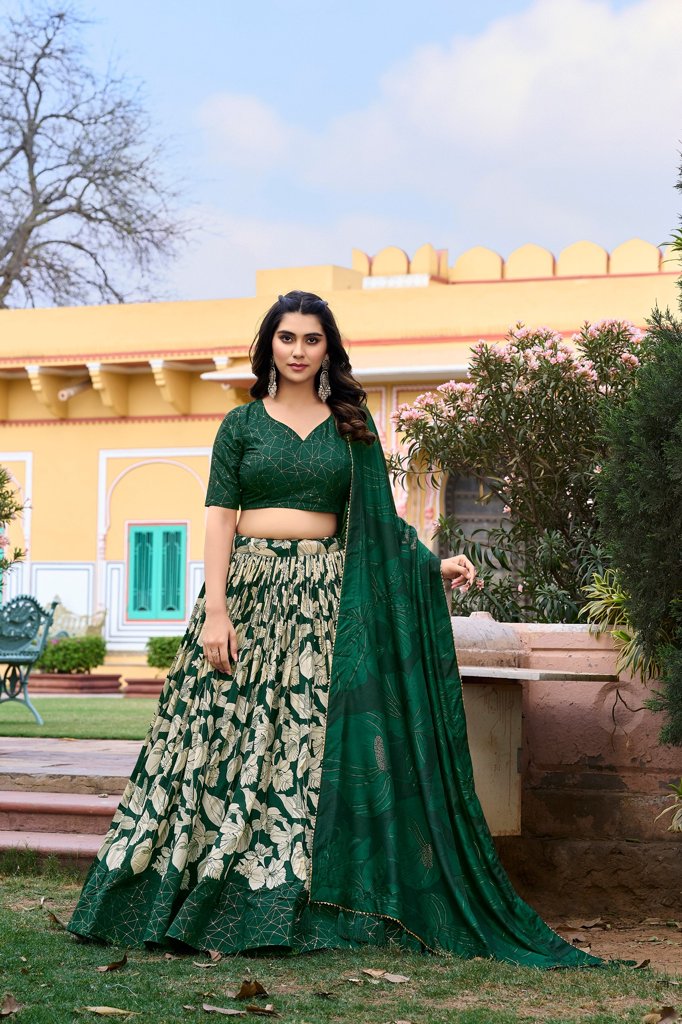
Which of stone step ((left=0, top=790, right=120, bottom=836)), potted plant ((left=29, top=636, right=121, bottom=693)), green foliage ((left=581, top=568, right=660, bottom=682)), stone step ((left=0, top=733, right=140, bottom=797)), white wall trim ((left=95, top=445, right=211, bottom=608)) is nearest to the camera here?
green foliage ((left=581, top=568, right=660, bottom=682))

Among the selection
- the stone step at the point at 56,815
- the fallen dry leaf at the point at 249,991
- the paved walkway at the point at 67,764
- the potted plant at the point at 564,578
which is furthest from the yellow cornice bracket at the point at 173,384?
the fallen dry leaf at the point at 249,991

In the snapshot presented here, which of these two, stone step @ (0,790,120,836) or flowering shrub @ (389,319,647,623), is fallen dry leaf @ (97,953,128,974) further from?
flowering shrub @ (389,319,647,623)

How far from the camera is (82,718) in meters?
11.5

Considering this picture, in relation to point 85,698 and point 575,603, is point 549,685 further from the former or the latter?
point 85,698

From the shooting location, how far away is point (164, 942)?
Result: 12.4 feet

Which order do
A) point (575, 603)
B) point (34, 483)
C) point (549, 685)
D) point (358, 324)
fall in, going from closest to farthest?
point (549, 685) < point (575, 603) < point (358, 324) < point (34, 483)

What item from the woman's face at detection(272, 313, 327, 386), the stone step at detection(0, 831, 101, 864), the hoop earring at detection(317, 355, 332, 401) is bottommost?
the stone step at detection(0, 831, 101, 864)

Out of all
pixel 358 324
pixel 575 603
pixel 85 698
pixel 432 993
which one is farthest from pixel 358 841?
pixel 358 324

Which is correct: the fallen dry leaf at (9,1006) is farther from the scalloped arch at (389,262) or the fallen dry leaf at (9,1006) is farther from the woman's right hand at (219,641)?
the scalloped arch at (389,262)

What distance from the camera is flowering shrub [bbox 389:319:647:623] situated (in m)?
7.19

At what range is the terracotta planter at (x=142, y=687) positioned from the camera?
16.8 metres

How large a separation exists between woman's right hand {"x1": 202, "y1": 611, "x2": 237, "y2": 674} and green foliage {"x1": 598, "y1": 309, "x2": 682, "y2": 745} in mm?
1212

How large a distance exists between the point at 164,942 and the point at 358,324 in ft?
44.7

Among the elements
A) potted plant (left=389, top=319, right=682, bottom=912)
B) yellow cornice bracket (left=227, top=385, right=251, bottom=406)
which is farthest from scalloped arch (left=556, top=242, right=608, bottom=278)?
potted plant (left=389, top=319, right=682, bottom=912)
